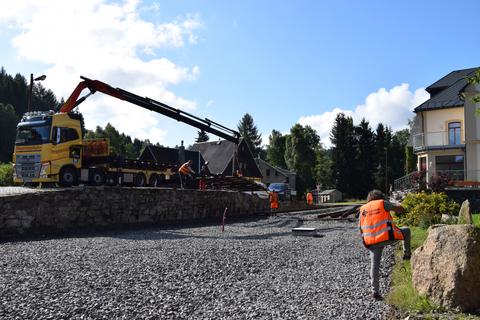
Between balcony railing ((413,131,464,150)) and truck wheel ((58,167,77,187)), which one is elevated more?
balcony railing ((413,131,464,150))

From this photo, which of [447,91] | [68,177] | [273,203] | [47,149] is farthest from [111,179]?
[447,91]

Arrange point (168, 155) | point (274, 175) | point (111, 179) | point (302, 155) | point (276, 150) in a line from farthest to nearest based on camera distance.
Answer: point (276, 150) < point (302, 155) < point (274, 175) < point (168, 155) < point (111, 179)

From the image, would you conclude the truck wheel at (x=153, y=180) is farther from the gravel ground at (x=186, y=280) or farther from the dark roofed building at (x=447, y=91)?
the dark roofed building at (x=447, y=91)

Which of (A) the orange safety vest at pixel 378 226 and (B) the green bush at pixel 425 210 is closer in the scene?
(A) the orange safety vest at pixel 378 226

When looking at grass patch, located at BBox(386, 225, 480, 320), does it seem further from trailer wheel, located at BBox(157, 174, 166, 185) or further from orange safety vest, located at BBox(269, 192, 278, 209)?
orange safety vest, located at BBox(269, 192, 278, 209)

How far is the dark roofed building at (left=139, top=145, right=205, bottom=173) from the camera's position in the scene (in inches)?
2176

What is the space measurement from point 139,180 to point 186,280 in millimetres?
17403

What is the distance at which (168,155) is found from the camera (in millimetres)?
57781

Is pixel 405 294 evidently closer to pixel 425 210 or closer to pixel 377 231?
pixel 377 231

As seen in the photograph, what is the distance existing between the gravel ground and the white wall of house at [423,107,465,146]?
24.7m

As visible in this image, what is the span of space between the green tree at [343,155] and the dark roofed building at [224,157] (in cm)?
1305

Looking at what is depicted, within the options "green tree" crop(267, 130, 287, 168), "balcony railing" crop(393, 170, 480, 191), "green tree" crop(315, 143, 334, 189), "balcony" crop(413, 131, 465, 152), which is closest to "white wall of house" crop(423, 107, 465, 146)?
"balcony" crop(413, 131, 465, 152)

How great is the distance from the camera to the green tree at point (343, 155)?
70.2 metres

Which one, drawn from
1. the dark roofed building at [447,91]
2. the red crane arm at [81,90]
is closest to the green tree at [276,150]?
the dark roofed building at [447,91]
